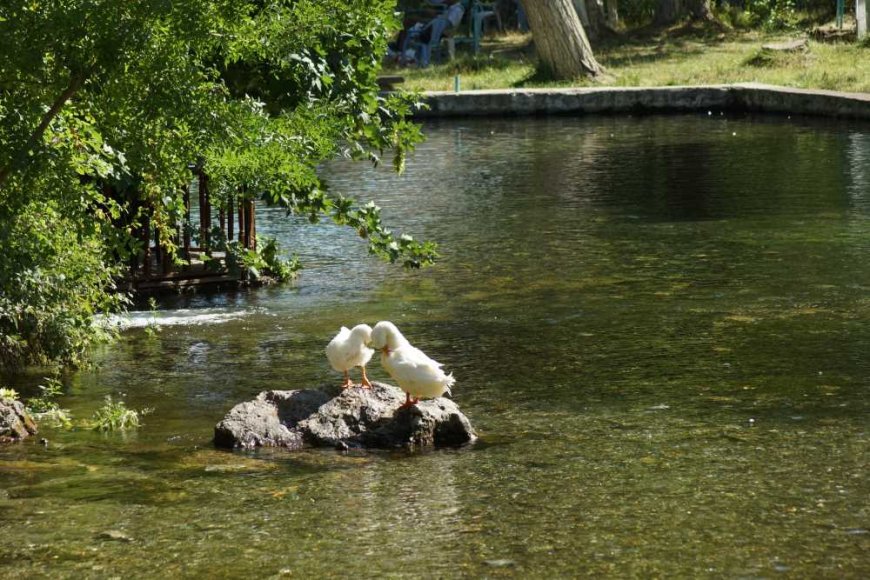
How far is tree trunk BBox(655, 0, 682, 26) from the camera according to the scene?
44469 mm

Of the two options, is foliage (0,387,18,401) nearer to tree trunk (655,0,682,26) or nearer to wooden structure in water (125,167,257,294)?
wooden structure in water (125,167,257,294)

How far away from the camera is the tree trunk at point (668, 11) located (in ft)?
146

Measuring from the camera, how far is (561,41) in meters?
37.3

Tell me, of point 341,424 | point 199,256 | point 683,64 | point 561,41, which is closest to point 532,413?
point 341,424

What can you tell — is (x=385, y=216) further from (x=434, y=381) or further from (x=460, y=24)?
(x=460, y=24)

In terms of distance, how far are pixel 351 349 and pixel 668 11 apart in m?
36.4

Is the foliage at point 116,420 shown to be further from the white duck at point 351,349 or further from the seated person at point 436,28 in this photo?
the seated person at point 436,28

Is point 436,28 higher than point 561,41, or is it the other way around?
point 436,28

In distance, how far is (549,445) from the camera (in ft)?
30.8

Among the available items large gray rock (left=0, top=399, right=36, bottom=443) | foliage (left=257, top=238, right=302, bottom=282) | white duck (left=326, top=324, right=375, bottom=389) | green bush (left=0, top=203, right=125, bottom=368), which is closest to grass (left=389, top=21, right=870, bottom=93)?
foliage (left=257, top=238, right=302, bottom=282)

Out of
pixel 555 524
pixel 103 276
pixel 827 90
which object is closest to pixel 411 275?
pixel 103 276

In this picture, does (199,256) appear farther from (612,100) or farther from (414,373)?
(612,100)

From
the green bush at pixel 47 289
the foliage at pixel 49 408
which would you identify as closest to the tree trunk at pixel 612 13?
the green bush at pixel 47 289

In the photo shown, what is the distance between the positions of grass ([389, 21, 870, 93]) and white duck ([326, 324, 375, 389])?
23.2 metres
